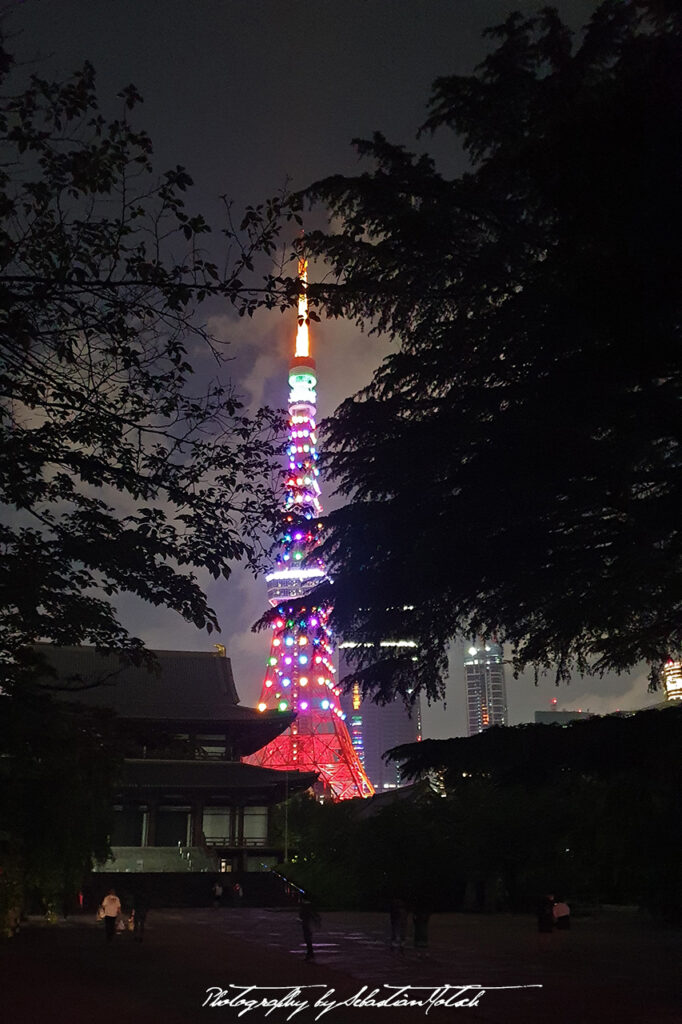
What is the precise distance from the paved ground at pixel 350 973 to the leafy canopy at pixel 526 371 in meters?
3.64

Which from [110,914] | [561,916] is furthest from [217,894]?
[561,916]

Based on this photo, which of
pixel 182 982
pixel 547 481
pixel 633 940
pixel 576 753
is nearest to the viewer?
pixel 576 753

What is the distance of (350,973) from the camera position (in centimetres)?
1210

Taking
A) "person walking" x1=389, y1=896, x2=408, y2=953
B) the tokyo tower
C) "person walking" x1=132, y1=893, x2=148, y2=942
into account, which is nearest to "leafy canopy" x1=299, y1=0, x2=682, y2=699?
"person walking" x1=389, y1=896, x2=408, y2=953

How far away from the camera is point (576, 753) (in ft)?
27.1

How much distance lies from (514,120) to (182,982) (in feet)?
38.9

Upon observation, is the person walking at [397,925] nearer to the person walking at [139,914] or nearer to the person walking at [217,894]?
the person walking at [139,914]

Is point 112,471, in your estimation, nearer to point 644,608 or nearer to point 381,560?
point 381,560

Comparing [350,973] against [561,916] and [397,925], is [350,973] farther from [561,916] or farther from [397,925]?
[561,916]

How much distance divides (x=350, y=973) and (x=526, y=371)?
8.50 meters

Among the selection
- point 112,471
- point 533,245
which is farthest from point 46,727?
point 533,245

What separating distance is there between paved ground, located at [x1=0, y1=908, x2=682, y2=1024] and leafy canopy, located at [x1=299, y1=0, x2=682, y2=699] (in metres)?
3.64

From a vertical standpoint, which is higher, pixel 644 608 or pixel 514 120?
pixel 514 120

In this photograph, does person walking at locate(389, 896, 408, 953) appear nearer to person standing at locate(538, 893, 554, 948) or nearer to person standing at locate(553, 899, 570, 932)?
person standing at locate(538, 893, 554, 948)
